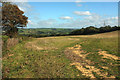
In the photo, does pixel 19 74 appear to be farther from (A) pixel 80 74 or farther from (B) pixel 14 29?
(B) pixel 14 29

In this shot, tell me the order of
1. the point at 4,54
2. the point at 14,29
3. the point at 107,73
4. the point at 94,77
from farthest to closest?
the point at 14,29
the point at 4,54
the point at 107,73
the point at 94,77

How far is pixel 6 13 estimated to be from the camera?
26.6m

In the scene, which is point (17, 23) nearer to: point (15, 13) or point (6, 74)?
point (15, 13)

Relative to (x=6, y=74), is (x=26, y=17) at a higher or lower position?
higher

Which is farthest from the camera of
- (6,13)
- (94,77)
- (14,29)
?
(14,29)

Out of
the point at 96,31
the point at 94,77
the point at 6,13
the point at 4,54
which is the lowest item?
the point at 94,77

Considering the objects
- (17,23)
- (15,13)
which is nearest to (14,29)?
(17,23)

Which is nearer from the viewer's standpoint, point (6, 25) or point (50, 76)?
point (50, 76)

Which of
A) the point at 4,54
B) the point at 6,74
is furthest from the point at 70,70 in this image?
the point at 4,54

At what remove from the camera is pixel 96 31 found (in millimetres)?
53906

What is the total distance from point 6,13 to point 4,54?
18.5 metres

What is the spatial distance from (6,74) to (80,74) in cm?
601

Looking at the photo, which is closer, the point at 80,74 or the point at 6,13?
the point at 80,74

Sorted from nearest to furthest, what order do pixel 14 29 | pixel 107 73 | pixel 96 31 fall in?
pixel 107 73 → pixel 14 29 → pixel 96 31
